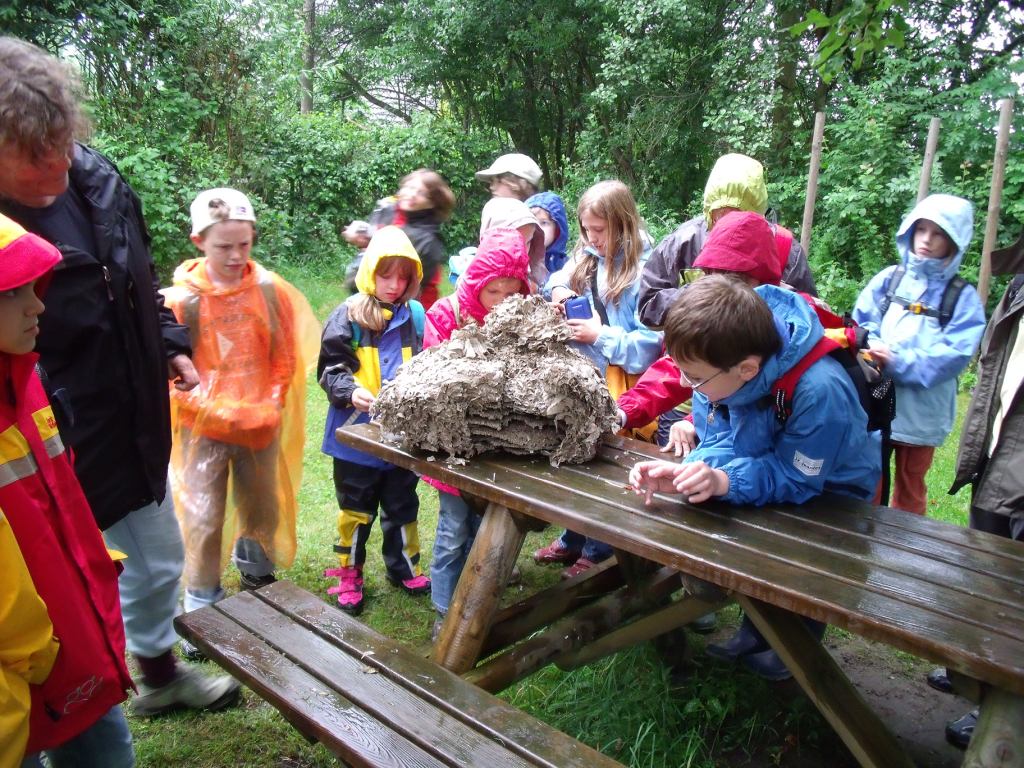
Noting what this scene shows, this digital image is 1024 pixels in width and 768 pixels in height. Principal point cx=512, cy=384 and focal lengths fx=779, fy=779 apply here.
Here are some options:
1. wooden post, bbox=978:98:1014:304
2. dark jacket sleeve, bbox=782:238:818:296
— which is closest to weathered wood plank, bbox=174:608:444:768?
dark jacket sleeve, bbox=782:238:818:296

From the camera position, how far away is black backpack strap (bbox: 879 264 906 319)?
3.40 meters

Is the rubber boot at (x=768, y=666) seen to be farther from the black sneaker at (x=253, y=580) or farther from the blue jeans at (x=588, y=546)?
the black sneaker at (x=253, y=580)

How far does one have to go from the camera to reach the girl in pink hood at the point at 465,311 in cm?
290

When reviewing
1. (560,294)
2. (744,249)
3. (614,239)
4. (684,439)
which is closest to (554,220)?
(614,239)

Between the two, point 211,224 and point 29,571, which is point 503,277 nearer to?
point 211,224

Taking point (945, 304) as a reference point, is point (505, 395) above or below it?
below

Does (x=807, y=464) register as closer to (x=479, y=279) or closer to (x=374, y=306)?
(x=479, y=279)

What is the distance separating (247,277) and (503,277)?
1.09m

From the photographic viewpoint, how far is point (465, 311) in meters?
2.99

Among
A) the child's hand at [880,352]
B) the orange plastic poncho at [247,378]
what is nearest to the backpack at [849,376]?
the child's hand at [880,352]

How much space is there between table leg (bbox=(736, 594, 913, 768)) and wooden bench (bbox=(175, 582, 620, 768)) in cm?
54

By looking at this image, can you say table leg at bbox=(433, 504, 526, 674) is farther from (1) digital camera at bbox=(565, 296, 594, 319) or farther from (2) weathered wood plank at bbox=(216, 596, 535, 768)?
(1) digital camera at bbox=(565, 296, 594, 319)

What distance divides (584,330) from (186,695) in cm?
202

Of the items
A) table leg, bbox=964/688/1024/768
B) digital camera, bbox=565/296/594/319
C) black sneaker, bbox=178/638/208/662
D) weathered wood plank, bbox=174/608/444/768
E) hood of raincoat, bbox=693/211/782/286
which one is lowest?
black sneaker, bbox=178/638/208/662
